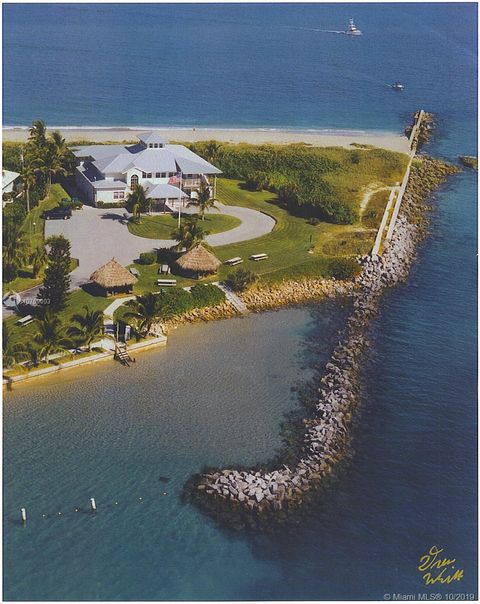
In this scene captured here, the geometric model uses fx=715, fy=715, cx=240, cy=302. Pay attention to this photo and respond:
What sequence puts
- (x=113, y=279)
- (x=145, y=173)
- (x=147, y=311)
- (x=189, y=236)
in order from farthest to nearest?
(x=145, y=173)
(x=189, y=236)
(x=113, y=279)
(x=147, y=311)

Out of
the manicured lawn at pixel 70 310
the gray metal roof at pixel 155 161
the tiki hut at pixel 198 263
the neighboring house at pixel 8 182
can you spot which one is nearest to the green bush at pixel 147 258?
the tiki hut at pixel 198 263

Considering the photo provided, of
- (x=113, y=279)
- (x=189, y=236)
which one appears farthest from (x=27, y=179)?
(x=113, y=279)

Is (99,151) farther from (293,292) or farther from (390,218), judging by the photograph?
(390,218)

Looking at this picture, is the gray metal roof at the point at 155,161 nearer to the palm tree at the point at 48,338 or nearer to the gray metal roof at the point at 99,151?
the gray metal roof at the point at 99,151

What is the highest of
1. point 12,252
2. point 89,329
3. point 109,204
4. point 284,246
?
point 109,204

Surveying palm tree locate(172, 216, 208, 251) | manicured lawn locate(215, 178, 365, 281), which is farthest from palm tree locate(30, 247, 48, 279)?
manicured lawn locate(215, 178, 365, 281)

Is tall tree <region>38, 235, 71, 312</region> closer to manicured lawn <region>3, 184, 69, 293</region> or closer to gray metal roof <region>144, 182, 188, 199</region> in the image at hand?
manicured lawn <region>3, 184, 69, 293</region>

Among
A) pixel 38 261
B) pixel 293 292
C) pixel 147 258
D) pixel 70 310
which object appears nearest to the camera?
pixel 70 310

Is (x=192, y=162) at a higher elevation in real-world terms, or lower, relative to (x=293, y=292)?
higher
